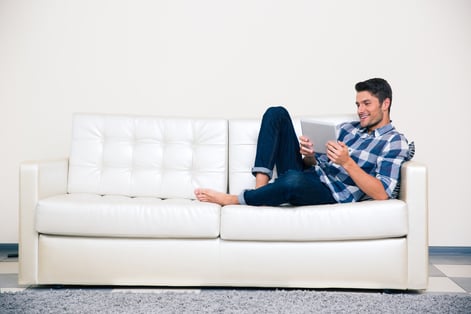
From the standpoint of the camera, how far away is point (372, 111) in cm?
268

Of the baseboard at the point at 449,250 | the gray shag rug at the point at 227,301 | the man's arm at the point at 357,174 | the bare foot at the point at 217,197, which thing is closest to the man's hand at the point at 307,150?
the man's arm at the point at 357,174

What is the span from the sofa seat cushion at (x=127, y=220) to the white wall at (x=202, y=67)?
1.17 m

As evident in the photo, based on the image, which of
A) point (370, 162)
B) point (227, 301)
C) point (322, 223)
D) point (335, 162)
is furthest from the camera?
point (370, 162)

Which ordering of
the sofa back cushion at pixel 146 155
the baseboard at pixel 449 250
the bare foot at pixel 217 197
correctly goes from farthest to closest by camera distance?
the baseboard at pixel 449 250
the sofa back cushion at pixel 146 155
the bare foot at pixel 217 197

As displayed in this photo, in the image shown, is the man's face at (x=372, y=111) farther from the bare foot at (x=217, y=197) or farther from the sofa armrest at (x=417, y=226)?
the bare foot at (x=217, y=197)

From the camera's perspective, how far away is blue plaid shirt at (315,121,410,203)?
8.07 ft

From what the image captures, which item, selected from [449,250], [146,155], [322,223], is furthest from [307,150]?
[449,250]

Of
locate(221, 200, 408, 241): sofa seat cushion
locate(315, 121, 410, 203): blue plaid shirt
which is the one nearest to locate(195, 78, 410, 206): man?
locate(315, 121, 410, 203): blue plaid shirt

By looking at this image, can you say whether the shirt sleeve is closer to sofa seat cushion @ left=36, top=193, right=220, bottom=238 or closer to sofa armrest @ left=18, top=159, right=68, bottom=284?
sofa seat cushion @ left=36, top=193, right=220, bottom=238

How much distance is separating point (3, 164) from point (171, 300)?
74.9 inches

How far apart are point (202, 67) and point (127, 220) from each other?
1.41 meters

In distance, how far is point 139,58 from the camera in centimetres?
341

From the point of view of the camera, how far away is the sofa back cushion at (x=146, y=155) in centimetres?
289

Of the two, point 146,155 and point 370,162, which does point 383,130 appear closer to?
point 370,162
